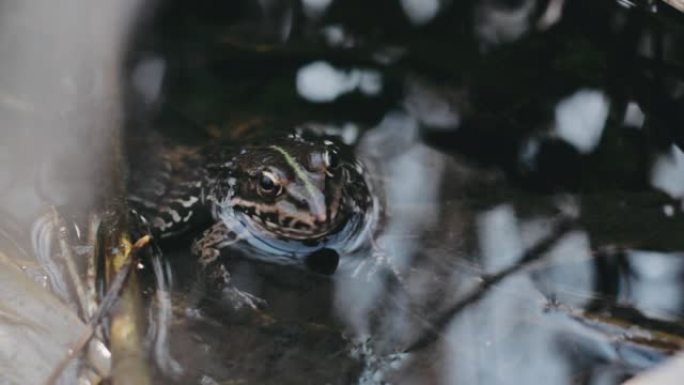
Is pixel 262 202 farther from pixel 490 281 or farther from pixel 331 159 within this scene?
pixel 490 281

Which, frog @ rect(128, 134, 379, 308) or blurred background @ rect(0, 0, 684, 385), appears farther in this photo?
frog @ rect(128, 134, 379, 308)

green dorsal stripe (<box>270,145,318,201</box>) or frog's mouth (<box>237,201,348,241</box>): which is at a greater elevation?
green dorsal stripe (<box>270,145,318,201</box>)

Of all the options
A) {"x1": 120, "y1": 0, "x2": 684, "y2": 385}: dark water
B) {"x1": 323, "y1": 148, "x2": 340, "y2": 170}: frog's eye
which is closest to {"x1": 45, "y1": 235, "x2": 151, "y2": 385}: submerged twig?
{"x1": 120, "y1": 0, "x2": 684, "y2": 385}: dark water

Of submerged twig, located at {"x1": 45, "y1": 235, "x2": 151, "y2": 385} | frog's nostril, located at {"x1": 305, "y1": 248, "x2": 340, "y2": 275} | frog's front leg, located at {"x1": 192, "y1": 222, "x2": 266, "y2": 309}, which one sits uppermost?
submerged twig, located at {"x1": 45, "y1": 235, "x2": 151, "y2": 385}

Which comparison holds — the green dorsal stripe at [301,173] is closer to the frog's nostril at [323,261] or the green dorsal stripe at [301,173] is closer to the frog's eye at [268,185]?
the frog's eye at [268,185]

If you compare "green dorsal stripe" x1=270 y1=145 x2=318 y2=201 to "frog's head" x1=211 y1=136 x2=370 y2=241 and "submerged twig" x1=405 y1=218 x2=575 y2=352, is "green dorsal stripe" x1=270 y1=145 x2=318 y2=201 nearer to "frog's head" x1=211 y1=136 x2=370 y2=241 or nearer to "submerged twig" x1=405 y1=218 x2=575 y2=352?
"frog's head" x1=211 y1=136 x2=370 y2=241

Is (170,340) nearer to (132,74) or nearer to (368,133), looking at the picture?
(368,133)

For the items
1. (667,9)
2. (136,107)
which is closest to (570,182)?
(667,9)
